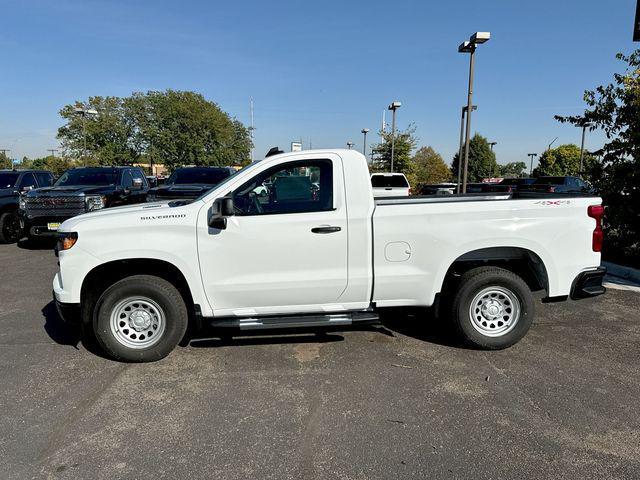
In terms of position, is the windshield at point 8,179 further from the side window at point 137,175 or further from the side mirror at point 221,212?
Answer: the side mirror at point 221,212

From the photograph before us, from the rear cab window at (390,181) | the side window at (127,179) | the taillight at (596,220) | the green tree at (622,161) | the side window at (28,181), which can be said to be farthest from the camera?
the rear cab window at (390,181)

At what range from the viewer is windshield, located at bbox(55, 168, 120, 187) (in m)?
11.5

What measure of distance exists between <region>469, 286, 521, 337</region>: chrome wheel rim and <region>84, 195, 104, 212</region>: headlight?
892 cm

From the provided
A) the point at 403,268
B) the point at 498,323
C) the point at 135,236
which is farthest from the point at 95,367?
the point at 498,323

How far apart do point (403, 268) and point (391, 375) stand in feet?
3.25

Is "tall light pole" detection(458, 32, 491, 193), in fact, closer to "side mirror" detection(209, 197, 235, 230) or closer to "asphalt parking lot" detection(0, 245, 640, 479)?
→ "asphalt parking lot" detection(0, 245, 640, 479)

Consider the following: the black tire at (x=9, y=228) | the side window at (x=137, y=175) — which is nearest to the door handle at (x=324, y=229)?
the side window at (x=137, y=175)

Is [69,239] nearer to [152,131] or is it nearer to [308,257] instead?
[308,257]

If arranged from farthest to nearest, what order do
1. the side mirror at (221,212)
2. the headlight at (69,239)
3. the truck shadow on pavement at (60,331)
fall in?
the truck shadow on pavement at (60,331) → the headlight at (69,239) → the side mirror at (221,212)

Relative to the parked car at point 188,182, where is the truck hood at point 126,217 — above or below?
below

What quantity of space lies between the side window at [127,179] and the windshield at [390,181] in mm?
8194

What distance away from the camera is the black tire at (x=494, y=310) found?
4.39 meters

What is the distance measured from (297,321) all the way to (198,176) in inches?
331

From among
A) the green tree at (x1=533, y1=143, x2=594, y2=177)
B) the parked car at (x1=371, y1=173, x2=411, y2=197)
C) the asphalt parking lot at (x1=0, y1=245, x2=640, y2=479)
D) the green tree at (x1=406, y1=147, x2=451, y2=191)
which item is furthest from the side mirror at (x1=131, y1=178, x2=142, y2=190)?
the green tree at (x1=533, y1=143, x2=594, y2=177)
